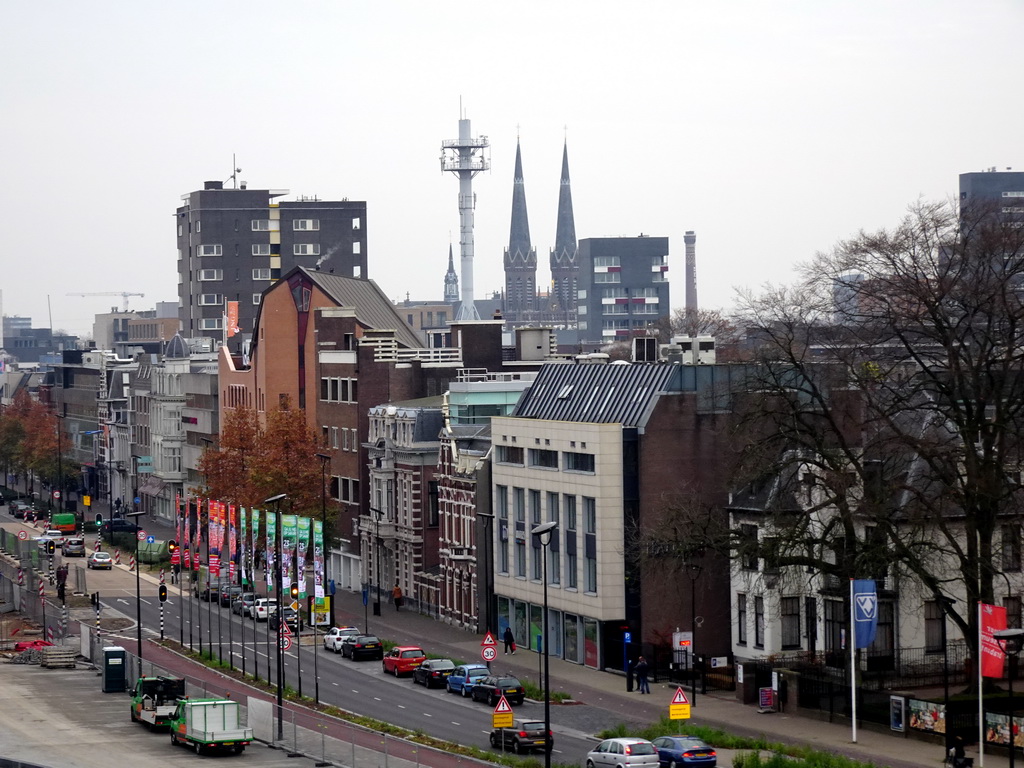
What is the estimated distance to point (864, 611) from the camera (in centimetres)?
6881

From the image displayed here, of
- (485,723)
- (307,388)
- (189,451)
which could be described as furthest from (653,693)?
(189,451)

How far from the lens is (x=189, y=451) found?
17738cm

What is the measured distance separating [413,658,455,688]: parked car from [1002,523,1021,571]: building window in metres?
24.3

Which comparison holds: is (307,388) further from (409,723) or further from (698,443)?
(409,723)

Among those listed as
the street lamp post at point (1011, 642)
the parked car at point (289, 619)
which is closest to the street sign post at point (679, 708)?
the street lamp post at point (1011, 642)

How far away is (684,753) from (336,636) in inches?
1522

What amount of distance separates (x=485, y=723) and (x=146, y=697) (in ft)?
44.3

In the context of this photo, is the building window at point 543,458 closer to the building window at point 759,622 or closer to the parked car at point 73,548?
the building window at point 759,622

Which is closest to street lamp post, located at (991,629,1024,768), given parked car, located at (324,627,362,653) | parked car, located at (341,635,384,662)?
parked car, located at (341,635,384,662)

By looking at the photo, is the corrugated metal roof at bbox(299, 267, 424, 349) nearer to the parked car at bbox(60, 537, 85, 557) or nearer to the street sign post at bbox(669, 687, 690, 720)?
the parked car at bbox(60, 537, 85, 557)

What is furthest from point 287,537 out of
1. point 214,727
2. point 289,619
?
point 214,727

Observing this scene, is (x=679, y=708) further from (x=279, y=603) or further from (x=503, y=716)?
(x=279, y=603)

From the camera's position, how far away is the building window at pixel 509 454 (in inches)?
3750

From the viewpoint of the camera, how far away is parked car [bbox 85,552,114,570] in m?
140
